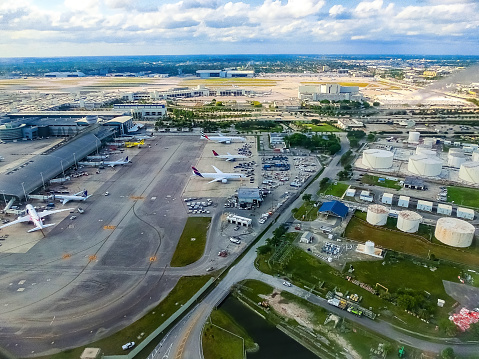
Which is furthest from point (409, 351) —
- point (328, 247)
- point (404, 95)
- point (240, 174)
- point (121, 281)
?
point (404, 95)

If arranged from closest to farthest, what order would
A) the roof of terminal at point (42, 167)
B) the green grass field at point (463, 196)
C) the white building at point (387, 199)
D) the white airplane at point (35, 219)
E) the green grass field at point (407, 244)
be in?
the green grass field at point (407, 244) < the white airplane at point (35, 219) < the white building at point (387, 199) < the green grass field at point (463, 196) < the roof of terminal at point (42, 167)

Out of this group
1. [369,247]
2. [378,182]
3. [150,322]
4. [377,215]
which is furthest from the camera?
[378,182]

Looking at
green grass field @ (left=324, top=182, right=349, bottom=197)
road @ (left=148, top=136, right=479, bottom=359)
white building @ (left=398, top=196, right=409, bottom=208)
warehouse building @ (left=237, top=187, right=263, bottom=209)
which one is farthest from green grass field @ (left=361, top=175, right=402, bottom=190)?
road @ (left=148, top=136, right=479, bottom=359)

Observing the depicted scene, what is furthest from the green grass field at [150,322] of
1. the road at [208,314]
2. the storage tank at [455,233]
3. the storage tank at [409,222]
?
the storage tank at [455,233]

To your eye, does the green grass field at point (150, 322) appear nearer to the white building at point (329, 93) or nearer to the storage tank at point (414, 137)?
the storage tank at point (414, 137)

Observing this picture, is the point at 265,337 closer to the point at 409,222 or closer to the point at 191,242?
the point at 191,242

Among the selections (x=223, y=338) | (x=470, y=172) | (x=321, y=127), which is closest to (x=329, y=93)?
(x=321, y=127)

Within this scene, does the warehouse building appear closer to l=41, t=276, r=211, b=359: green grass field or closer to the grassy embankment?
the grassy embankment

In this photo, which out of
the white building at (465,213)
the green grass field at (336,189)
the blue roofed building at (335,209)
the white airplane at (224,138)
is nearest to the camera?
the blue roofed building at (335,209)
